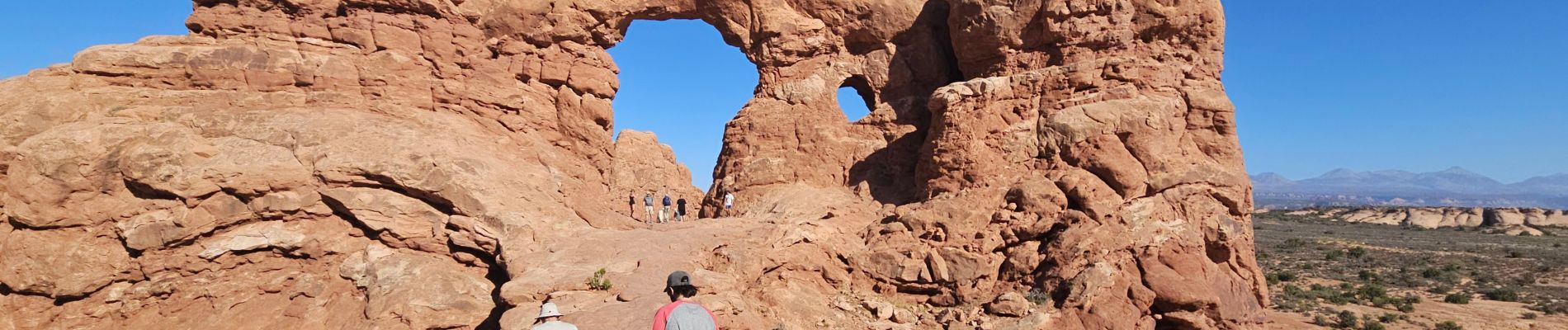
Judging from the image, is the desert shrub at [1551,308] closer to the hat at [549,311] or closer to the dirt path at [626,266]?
the dirt path at [626,266]

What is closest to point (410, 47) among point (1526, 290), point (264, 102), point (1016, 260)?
point (264, 102)

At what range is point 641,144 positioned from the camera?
24.4 meters

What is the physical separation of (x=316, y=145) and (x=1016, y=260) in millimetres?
10544

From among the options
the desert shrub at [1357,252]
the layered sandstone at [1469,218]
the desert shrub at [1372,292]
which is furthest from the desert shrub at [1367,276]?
the layered sandstone at [1469,218]

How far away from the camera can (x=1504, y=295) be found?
77.3ft

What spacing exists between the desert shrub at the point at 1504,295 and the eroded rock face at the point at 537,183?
16.7m

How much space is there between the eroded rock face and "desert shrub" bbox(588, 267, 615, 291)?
29 centimetres

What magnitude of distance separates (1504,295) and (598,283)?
26.9m

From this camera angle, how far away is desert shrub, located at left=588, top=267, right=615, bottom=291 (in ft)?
32.3

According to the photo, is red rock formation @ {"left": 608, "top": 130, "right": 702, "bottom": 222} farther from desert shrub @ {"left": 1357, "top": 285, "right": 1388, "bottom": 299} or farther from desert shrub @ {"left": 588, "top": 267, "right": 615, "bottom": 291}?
desert shrub @ {"left": 1357, "top": 285, "right": 1388, "bottom": 299}

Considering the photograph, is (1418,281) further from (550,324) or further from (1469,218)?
(1469,218)

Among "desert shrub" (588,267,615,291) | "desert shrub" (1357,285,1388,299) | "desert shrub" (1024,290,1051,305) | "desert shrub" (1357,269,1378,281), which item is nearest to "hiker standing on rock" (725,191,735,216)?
"desert shrub" (1024,290,1051,305)

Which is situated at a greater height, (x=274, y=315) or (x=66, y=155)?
(x=66, y=155)

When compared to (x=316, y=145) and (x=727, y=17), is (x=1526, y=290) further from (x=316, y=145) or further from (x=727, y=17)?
(x=316, y=145)
